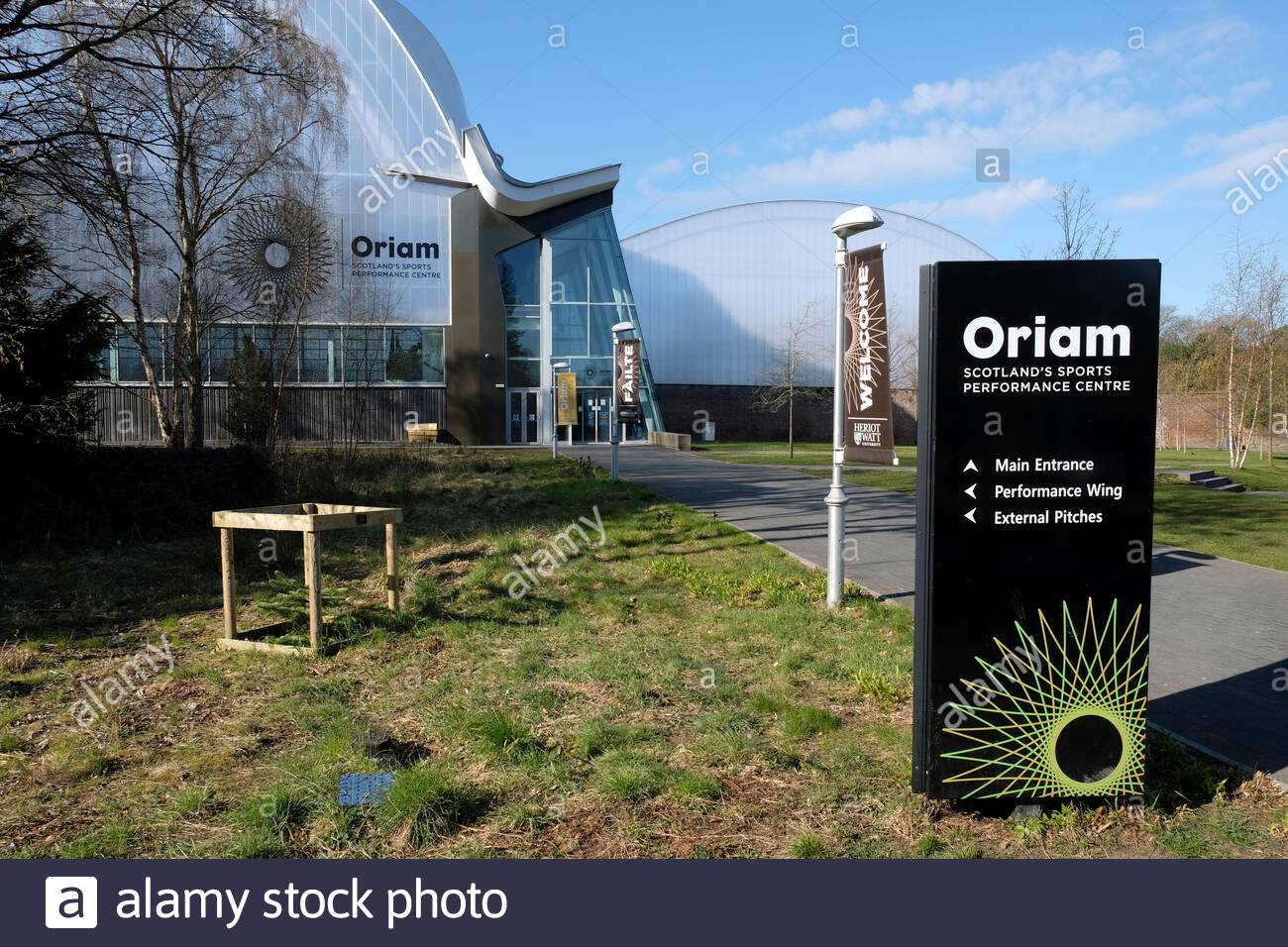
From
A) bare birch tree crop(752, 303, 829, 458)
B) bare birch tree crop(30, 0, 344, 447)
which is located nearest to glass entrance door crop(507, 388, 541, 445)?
bare birch tree crop(752, 303, 829, 458)

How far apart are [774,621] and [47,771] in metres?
5.31

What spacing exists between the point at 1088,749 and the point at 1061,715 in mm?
204

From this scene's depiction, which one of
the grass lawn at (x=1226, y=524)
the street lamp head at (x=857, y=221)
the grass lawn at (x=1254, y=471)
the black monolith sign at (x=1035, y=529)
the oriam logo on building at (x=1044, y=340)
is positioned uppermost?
the street lamp head at (x=857, y=221)

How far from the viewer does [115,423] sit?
1511 inches

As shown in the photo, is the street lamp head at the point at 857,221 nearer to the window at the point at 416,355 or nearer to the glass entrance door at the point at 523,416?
the window at the point at 416,355

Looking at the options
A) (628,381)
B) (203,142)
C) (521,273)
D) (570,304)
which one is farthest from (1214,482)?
(521,273)

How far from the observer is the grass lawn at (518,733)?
4152 millimetres

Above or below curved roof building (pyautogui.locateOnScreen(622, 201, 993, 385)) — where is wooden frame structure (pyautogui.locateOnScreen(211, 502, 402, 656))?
below

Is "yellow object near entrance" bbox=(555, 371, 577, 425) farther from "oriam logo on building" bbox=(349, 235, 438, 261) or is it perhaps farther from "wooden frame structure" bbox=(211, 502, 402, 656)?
"wooden frame structure" bbox=(211, 502, 402, 656)

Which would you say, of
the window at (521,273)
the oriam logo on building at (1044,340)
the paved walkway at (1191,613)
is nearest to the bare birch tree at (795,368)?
the window at (521,273)

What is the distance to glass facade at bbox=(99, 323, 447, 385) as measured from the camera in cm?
3694

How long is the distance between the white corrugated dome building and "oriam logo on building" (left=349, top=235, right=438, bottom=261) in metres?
20.0

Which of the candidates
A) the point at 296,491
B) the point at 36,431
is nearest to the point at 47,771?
the point at 36,431

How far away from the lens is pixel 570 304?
142 feet
